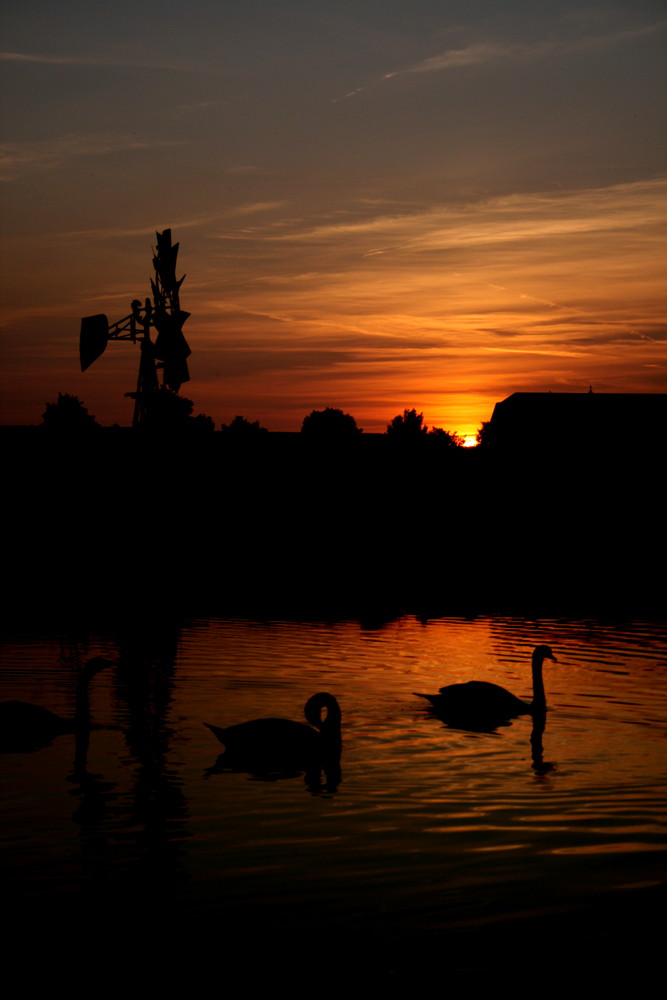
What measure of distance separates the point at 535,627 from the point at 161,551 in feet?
79.7

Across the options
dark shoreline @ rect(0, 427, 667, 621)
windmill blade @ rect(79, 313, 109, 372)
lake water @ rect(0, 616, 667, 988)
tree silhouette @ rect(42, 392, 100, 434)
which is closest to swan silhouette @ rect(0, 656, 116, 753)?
lake water @ rect(0, 616, 667, 988)

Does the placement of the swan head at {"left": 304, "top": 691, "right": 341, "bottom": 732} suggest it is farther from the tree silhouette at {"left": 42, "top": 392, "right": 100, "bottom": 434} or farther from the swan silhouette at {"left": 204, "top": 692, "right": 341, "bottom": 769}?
the tree silhouette at {"left": 42, "top": 392, "right": 100, "bottom": 434}

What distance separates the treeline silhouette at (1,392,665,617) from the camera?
43.2m

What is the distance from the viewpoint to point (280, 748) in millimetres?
15805

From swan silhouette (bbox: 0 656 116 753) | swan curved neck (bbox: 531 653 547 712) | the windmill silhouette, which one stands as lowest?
swan silhouette (bbox: 0 656 116 753)

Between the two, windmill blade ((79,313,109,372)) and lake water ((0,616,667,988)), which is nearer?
lake water ((0,616,667,988))

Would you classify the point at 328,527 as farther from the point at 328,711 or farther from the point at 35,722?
the point at 328,711

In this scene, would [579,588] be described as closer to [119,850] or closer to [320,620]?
[320,620]

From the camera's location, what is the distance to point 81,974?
851cm

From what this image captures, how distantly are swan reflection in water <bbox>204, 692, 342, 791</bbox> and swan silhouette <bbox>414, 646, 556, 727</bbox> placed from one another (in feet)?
11.4

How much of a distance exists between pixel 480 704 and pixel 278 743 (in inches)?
180

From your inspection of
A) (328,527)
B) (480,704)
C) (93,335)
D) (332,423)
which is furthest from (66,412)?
(480,704)

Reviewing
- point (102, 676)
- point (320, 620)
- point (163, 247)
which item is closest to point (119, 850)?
point (102, 676)

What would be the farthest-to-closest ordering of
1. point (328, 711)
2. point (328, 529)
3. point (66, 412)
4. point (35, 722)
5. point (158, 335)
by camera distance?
point (66, 412)
point (328, 529)
point (158, 335)
point (35, 722)
point (328, 711)
